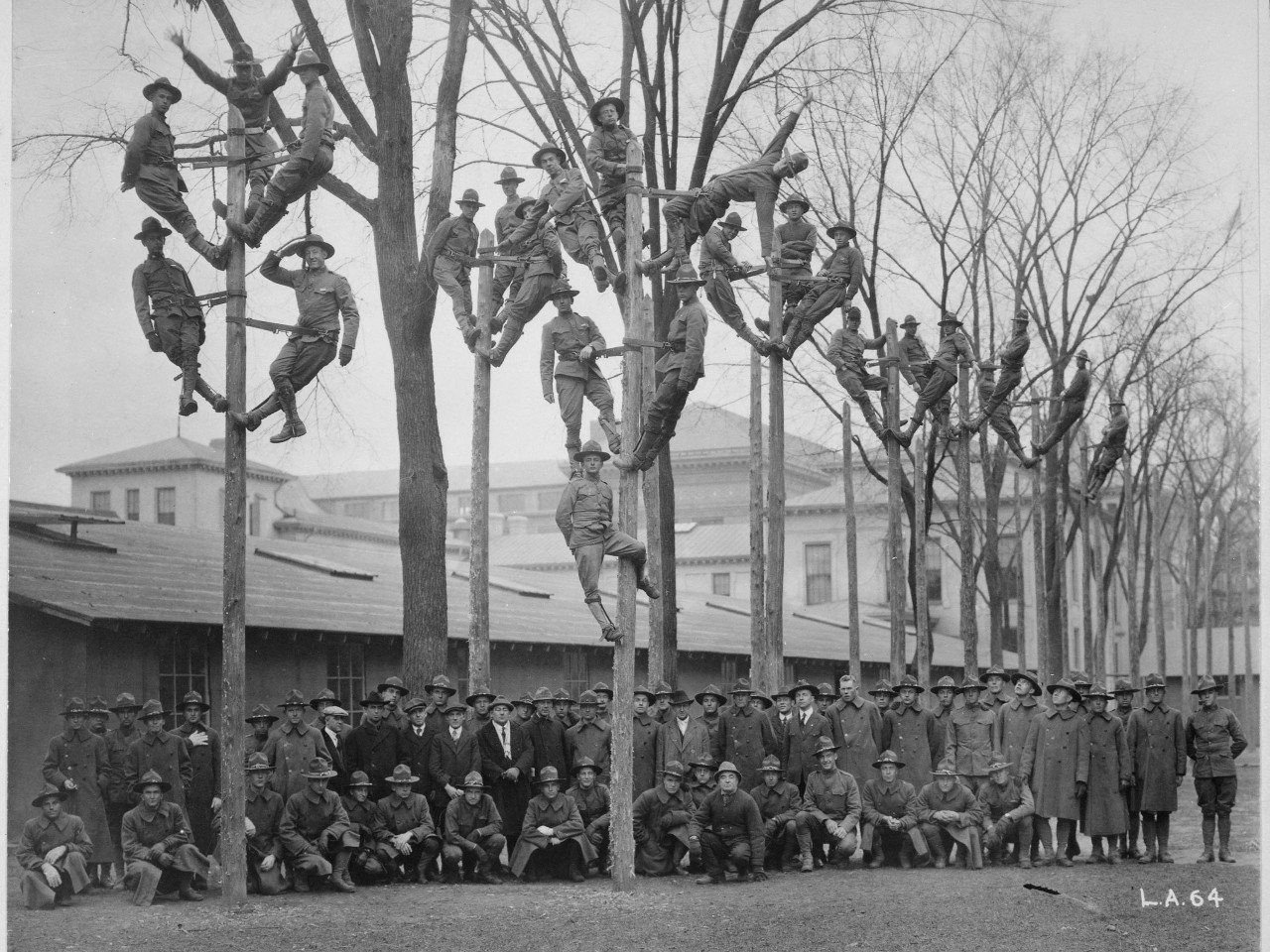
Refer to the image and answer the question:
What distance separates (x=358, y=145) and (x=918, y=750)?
8881mm

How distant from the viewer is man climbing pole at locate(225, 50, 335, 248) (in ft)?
36.6

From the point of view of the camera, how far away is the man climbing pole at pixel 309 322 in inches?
457

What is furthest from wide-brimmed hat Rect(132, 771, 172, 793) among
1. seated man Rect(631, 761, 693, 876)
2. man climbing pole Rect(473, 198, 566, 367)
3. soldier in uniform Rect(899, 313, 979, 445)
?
Result: soldier in uniform Rect(899, 313, 979, 445)

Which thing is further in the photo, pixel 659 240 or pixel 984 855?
pixel 659 240

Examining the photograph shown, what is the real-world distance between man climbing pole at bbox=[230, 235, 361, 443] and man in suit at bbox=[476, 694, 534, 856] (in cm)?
347

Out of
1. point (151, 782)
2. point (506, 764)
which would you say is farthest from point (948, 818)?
point (151, 782)

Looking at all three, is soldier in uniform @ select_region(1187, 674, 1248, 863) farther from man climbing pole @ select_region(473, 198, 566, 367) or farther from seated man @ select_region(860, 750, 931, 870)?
man climbing pole @ select_region(473, 198, 566, 367)

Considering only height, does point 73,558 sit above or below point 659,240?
below

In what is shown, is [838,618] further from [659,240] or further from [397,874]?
[397,874]

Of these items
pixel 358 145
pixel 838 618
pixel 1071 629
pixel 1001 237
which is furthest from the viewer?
pixel 1071 629

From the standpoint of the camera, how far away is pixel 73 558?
15.4 meters

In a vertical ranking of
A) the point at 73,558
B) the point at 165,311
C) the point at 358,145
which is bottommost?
the point at 73,558

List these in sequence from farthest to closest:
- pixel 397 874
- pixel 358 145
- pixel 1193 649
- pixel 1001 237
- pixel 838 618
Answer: pixel 838 618, pixel 1193 649, pixel 1001 237, pixel 358 145, pixel 397 874

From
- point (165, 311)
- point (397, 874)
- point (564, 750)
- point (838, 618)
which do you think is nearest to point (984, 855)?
point (564, 750)
